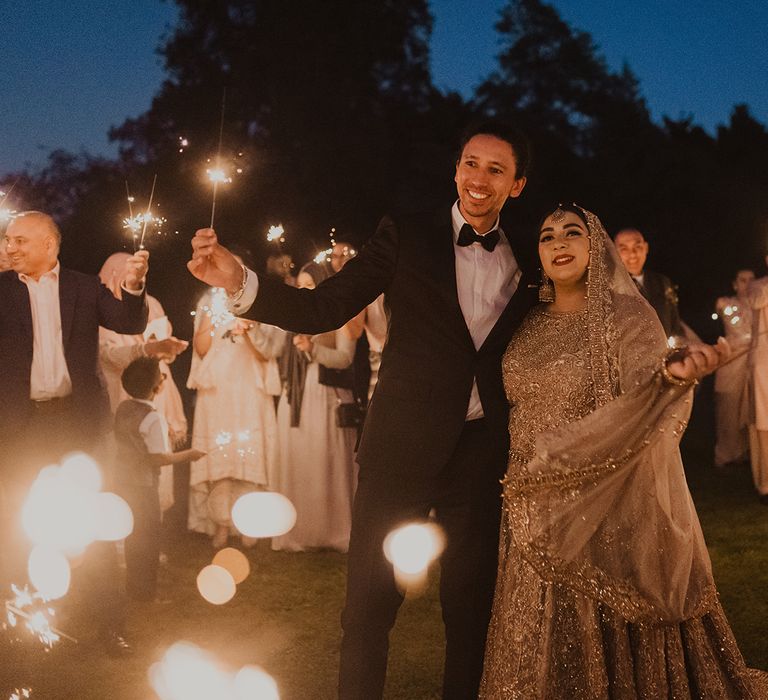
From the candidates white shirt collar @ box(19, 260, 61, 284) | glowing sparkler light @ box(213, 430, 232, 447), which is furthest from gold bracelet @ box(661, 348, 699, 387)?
glowing sparkler light @ box(213, 430, 232, 447)

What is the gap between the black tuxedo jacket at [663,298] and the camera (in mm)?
6910

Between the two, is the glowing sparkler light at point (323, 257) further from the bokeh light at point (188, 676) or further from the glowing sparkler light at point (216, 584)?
the bokeh light at point (188, 676)

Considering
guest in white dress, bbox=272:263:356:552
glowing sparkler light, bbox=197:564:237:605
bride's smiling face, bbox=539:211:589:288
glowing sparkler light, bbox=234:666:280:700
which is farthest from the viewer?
guest in white dress, bbox=272:263:356:552

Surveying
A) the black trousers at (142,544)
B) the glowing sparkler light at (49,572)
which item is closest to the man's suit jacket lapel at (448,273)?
the black trousers at (142,544)

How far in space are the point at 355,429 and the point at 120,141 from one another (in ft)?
47.0

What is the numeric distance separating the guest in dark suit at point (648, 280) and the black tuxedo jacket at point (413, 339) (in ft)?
11.3

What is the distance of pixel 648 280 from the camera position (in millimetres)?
6988

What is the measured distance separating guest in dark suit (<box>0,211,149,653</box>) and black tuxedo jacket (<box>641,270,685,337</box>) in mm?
3871

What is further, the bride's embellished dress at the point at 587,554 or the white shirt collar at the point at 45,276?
the white shirt collar at the point at 45,276

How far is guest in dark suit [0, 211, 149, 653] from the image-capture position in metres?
4.62

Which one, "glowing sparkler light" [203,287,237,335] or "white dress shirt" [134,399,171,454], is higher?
"glowing sparkler light" [203,287,237,335]

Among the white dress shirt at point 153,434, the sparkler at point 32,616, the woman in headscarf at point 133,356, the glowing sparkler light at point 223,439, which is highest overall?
the woman in headscarf at point 133,356

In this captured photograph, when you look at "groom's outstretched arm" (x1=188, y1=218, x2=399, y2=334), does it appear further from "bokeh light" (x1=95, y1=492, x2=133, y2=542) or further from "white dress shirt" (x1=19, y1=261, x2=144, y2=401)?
"bokeh light" (x1=95, y1=492, x2=133, y2=542)

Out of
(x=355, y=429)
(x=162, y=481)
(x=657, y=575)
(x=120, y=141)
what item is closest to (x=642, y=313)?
(x=657, y=575)
